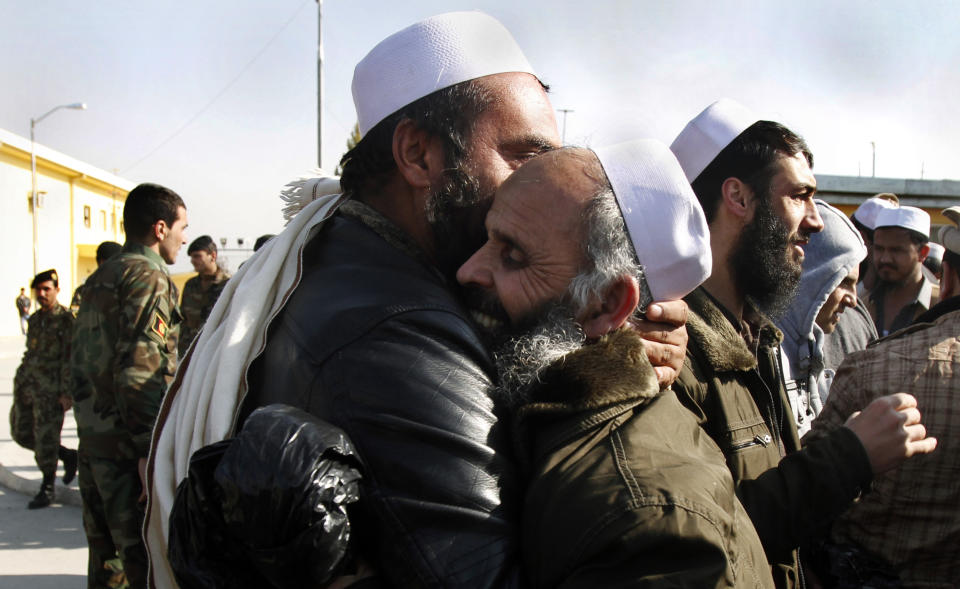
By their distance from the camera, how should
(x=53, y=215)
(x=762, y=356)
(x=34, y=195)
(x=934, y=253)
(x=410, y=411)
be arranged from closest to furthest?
(x=410, y=411), (x=762, y=356), (x=934, y=253), (x=34, y=195), (x=53, y=215)

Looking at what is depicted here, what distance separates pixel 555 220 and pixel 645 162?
0.78 feet

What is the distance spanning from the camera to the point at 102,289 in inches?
168

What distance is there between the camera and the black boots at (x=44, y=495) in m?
6.62

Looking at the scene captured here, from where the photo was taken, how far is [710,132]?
261 centimetres

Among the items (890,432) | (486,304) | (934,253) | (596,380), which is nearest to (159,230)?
(486,304)

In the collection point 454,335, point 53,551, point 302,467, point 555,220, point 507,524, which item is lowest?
point 53,551

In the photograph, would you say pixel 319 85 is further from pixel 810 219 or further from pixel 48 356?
pixel 810 219

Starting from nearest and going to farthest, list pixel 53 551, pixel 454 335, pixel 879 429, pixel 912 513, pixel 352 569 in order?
pixel 352 569 → pixel 454 335 → pixel 879 429 → pixel 912 513 → pixel 53 551

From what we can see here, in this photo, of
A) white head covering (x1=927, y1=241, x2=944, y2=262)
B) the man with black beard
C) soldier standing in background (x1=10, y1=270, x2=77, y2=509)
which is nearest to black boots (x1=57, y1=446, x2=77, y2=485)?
soldier standing in background (x1=10, y1=270, x2=77, y2=509)

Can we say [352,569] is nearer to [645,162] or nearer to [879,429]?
[645,162]

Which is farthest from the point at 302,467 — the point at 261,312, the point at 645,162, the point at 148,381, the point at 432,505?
the point at 148,381

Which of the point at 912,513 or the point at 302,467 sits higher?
the point at 302,467

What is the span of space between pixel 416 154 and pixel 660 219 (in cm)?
62

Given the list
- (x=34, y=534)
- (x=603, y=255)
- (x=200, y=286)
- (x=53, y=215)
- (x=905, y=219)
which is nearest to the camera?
(x=603, y=255)
